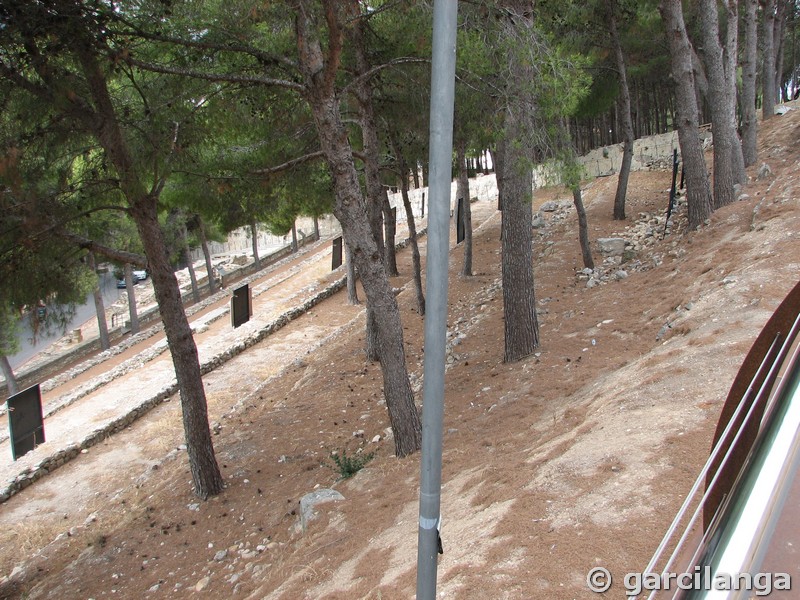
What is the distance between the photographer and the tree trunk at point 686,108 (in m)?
10.9

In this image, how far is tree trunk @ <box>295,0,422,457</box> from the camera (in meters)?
6.29

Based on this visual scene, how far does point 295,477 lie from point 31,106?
5.45 meters

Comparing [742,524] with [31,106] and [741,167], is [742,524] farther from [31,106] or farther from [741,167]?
[741,167]

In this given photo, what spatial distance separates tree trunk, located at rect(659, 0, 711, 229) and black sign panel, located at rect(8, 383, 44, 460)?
1165 cm

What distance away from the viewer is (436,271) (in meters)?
2.56

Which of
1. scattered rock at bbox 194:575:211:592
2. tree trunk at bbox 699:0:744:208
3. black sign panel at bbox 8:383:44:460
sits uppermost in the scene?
tree trunk at bbox 699:0:744:208

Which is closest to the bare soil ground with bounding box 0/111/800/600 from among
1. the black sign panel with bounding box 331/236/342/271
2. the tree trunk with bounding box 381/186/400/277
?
the tree trunk with bounding box 381/186/400/277

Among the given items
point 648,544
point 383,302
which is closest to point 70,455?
point 383,302

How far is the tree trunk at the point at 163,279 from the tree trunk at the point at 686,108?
29.4 feet

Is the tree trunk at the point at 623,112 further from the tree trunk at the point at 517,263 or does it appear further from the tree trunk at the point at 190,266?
the tree trunk at the point at 190,266

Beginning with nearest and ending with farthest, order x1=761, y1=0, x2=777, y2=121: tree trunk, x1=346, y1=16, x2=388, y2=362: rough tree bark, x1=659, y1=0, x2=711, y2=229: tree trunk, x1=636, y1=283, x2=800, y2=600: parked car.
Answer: x1=636, y1=283, x2=800, y2=600: parked car, x1=346, y1=16, x2=388, y2=362: rough tree bark, x1=659, y1=0, x2=711, y2=229: tree trunk, x1=761, y1=0, x2=777, y2=121: tree trunk

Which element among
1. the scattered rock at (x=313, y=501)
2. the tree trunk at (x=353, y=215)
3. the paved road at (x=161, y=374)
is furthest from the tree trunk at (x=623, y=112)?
the scattered rock at (x=313, y=501)

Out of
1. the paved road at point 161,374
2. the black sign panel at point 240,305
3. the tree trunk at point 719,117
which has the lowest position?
the paved road at point 161,374

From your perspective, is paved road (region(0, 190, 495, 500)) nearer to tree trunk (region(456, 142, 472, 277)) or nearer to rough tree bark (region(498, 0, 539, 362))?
tree trunk (region(456, 142, 472, 277))
